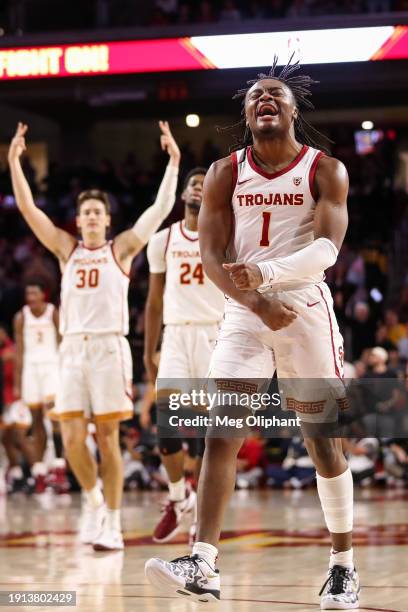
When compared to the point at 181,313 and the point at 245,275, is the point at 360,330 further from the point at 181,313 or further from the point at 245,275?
the point at 245,275

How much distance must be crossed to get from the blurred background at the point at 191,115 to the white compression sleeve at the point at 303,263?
4.55 meters

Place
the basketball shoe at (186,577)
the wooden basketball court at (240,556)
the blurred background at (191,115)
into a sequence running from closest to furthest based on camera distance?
the basketball shoe at (186,577) < the wooden basketball court at (240,556) < the blurred background at (191,115)

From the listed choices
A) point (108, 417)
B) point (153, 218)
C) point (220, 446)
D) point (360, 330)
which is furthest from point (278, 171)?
point (360, 330)

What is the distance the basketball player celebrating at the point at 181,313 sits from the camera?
7.65 metres

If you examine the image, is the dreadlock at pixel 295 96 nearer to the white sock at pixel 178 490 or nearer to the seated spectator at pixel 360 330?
the white sock at pixel 178 490

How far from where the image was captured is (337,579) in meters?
5.04

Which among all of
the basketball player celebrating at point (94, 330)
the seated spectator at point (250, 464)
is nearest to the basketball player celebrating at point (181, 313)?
the basketball player celebrating at point (94, 330)

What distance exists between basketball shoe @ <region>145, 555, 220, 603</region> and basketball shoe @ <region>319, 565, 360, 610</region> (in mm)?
577

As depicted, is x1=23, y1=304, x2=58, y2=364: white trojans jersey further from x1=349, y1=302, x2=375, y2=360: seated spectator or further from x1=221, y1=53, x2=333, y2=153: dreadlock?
x1=221, y1=53, x2=333, y2=153: dreadlock

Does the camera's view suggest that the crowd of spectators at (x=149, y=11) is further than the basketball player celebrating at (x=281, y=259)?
Yes

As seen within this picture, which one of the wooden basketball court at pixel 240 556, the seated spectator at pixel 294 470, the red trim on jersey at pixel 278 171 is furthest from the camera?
the seated spectator at pixel 294 470

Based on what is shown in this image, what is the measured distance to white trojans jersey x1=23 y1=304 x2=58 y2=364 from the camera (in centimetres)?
1264

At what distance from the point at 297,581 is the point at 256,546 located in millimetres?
1539

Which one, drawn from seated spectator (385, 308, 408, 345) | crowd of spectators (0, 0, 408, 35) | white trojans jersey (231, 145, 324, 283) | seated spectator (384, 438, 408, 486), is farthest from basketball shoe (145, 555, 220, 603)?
crowd of spectators (0, 0, 408, 35)
